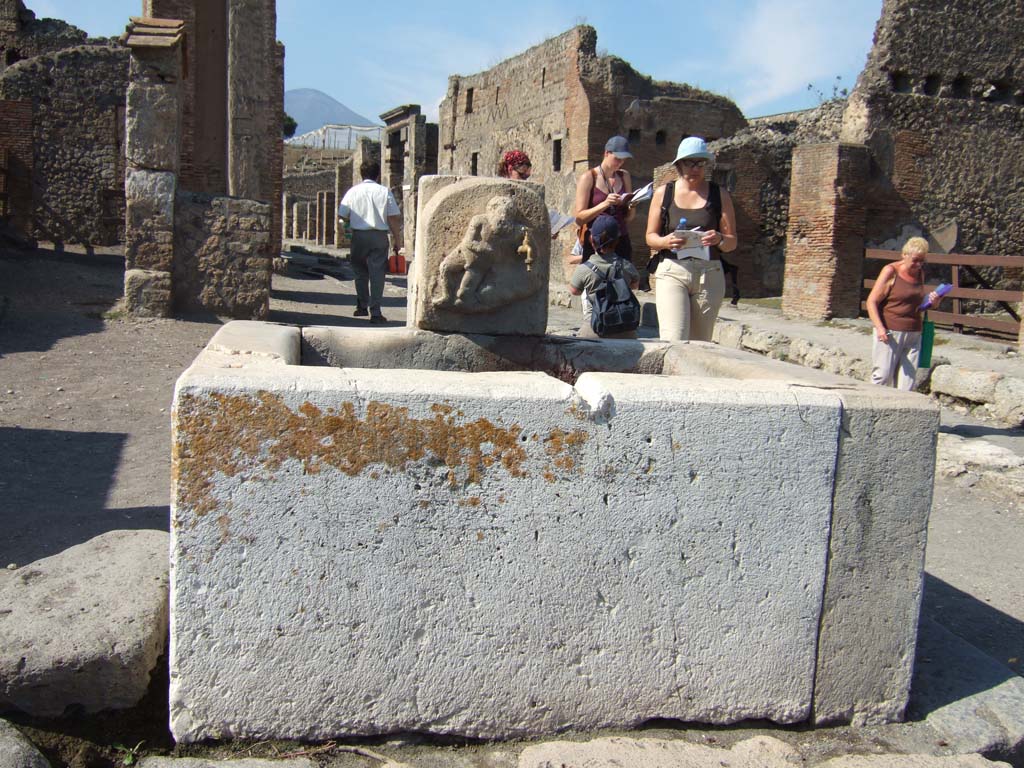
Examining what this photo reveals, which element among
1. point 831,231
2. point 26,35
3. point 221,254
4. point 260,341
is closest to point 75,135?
point 26,35

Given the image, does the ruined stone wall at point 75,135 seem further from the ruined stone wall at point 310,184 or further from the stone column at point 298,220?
the ruined stone wall at point 310,184

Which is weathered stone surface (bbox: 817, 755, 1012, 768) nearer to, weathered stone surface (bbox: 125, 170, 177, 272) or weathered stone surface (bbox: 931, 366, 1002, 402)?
weathered stone surface (bbox: 931, 366, 1002, 402)

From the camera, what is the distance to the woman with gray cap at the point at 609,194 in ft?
16.5

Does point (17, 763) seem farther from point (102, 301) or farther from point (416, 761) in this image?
point (102, 301)

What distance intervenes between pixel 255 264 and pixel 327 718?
700 cm

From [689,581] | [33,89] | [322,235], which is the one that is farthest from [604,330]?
[322,235]

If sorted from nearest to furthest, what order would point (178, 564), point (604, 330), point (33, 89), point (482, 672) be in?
point (178, 564) → point (482, 672) → point (604, 330) → point (33, 89)

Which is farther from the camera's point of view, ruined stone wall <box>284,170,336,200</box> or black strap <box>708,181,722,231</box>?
ruined stone wall <box>284,170,336,200</box>

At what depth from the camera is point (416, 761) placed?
2.18 m

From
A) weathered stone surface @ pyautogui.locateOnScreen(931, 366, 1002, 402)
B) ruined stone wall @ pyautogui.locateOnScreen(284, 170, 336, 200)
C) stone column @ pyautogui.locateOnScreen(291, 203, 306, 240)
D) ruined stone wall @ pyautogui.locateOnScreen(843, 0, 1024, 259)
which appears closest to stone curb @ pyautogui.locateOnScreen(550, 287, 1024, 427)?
weathered stone surface @ pyautogui.locateOnScreen(931, 366, 1002, 402)

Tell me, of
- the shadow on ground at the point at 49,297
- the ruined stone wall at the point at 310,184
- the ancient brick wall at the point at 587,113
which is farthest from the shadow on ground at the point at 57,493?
the ruined stone wall at the point at 310,184

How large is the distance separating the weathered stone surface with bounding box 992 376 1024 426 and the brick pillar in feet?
21.9

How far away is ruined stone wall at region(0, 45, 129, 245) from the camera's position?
1950 cm

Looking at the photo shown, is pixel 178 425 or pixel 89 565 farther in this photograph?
pixel 89 565
